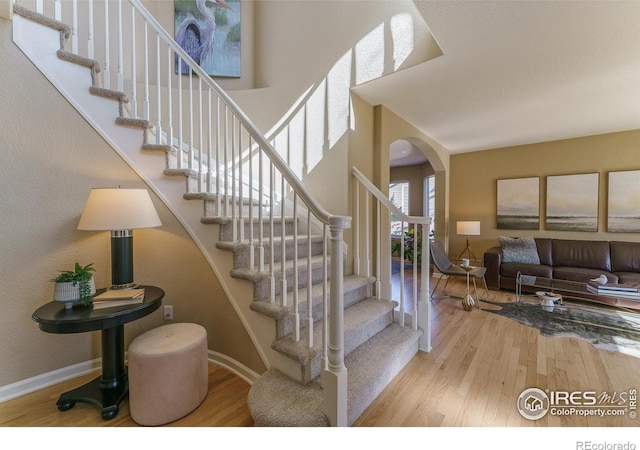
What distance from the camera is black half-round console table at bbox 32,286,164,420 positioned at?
134 centimetres

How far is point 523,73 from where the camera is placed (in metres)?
2.24

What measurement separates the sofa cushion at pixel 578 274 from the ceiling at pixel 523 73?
6.37ft

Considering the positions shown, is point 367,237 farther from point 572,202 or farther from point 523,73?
point 572,202

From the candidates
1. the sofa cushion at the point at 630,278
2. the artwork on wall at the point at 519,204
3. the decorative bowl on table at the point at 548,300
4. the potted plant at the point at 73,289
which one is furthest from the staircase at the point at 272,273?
the artwork on wall at the point at 519,204

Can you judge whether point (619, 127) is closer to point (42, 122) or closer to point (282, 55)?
point (282, 55)

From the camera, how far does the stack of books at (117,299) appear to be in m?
1.50

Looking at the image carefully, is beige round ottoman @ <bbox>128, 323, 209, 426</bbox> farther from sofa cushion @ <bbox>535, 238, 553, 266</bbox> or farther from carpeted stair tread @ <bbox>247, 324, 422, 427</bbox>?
sofa cushion @ <bbox>535, 238, 553, 266</bbox>

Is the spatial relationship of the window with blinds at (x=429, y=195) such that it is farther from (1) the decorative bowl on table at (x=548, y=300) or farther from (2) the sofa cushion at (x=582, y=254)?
(1) the decorative bowl on table at (x=548, y=300)

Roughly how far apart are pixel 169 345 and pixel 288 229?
52.5 inches

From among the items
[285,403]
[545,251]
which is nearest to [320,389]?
[285,403]

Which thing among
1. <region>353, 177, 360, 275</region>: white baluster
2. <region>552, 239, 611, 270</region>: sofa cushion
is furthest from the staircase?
<region>552, 239, 611, 270</region>: sofa cushion

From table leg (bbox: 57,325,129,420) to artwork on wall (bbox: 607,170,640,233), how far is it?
5882 mm

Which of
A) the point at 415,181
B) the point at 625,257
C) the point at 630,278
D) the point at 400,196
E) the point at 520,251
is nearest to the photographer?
the point at 630,278

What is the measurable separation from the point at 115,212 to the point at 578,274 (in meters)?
4.95
